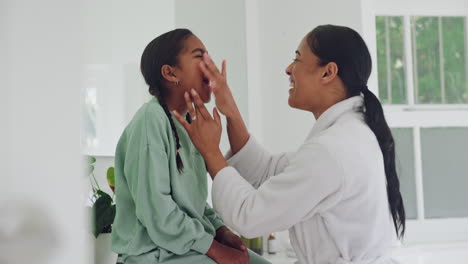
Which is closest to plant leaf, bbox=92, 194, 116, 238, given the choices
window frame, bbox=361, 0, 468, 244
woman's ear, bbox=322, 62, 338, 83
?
woman's ear, bbox=322, 62, 338, 83

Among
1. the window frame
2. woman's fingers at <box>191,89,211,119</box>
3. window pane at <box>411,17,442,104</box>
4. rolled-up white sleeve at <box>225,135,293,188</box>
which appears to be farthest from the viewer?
window pane at <box>411,17,442,104</box>

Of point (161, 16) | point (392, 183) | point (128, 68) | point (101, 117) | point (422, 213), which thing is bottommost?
point (422, 213)

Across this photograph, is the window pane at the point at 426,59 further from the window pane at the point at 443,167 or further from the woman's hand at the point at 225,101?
the woman's hand at the point at 225,101

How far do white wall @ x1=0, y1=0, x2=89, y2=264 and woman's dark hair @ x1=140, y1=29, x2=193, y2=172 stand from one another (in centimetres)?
100

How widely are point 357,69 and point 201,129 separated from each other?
44cm

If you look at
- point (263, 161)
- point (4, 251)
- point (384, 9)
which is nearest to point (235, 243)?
point (263, 161)

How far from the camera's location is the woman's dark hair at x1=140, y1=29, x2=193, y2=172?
1.25 m

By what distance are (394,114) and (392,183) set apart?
1277mm

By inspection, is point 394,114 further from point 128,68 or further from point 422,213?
point 128,68

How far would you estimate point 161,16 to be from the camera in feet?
6.59

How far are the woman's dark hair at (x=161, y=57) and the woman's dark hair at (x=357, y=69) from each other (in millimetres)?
358

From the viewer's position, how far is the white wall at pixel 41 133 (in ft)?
0.67

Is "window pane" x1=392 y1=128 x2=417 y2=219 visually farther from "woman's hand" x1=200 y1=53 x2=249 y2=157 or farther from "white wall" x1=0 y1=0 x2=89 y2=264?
"white wall" x1=0 y1=0 x2=89 y2=264

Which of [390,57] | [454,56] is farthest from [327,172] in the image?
[454,56]
